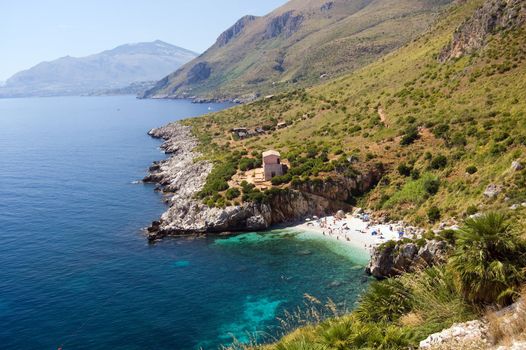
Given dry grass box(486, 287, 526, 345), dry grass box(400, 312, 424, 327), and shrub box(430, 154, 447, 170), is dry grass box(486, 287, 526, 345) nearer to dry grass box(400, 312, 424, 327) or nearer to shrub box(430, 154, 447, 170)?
dry grass box(400, 312, 424, 327)

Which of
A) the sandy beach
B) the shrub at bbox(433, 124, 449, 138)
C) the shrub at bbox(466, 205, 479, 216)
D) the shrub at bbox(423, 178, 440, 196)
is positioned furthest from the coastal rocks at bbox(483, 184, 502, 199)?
the shrub at bbox(433, 124, 449, 138)

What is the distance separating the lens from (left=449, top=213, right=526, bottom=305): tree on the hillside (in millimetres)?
16125

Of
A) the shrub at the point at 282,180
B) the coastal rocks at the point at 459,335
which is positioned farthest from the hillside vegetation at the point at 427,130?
the coastal rocks at the point at 459,335

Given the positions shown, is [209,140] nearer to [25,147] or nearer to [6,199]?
[6,199]

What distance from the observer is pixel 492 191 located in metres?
48.6

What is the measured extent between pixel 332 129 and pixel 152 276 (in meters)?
56.8

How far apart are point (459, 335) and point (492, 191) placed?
40269 mm

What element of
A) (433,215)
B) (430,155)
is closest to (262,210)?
(433,215)

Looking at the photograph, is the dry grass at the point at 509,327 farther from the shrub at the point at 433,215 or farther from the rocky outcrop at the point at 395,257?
the shrub at the point at 433,215

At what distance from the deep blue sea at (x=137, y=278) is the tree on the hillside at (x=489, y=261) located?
25.7 m

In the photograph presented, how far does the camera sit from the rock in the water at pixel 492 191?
48094 mm

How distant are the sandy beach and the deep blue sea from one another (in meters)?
2.29

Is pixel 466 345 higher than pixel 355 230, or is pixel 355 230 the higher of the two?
pixel 466 345

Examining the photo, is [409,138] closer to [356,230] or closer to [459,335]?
[356,230]
